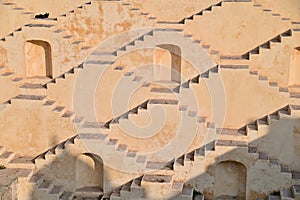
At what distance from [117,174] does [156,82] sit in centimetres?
271

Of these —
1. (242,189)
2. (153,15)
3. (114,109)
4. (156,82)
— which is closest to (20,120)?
(114,109)

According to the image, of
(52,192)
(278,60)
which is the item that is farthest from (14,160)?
(278,60)

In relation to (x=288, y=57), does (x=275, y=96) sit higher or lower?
lower

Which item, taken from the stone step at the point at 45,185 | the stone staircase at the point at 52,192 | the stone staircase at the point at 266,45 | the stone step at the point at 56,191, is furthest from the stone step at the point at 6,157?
the stone staircase at the point at 266,45

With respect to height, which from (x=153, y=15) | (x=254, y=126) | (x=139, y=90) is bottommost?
(x=254, y=126)

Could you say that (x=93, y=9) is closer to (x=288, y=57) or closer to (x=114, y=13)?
(x=114, y=13)

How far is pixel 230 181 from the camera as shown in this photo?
1225 centimetres

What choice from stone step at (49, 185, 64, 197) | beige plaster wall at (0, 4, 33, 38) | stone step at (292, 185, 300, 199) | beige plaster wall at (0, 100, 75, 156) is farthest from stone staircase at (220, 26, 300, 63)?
beige plaster wall at (0, 4, 33, 38)

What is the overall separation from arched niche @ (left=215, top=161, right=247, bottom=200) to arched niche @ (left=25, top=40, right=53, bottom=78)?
5.25m

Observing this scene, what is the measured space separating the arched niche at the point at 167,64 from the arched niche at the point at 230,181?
105 inches

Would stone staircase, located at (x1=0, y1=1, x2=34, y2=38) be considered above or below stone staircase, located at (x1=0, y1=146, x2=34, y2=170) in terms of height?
above

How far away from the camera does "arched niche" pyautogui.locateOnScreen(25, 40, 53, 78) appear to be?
1395 centimetres

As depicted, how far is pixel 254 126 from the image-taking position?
12.2 meters

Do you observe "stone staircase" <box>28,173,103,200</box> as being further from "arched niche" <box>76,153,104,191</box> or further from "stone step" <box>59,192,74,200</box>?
"arched niche" <box>76,153,104,191</box>
